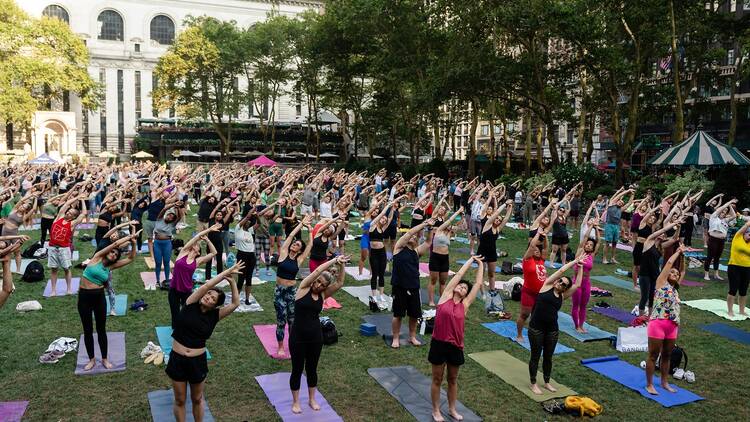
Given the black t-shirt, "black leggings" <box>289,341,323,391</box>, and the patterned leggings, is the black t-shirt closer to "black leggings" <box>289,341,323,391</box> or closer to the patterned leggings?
"black leggings" <box>289,341,323,391</box>

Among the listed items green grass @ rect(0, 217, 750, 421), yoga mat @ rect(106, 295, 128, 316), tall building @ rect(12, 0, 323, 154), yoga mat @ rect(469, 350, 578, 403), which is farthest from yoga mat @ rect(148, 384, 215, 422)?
tall building @ rect(12, 0, 323, 154)

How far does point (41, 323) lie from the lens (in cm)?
941

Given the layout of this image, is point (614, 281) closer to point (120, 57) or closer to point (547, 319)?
point (547, 319)

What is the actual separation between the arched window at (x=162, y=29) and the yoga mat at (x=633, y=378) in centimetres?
8158

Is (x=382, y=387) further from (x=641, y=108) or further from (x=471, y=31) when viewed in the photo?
(x=641, y=108)

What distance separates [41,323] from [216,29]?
4202 cm

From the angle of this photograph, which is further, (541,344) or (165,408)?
(541,344)

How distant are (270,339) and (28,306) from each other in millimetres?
4543

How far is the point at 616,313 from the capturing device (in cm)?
1090

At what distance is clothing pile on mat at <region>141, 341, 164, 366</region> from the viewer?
7957mm

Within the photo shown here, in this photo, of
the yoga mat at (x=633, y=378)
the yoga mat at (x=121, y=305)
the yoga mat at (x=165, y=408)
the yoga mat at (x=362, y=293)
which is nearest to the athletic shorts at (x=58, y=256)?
the yoga mat at (x=121, y=305)

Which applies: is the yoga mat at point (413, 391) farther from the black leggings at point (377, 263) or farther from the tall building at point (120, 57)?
the tall building at point (120, 57)

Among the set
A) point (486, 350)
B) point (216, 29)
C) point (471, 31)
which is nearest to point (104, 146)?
point (216, 29)

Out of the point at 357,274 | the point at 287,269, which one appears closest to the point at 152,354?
the point at 287,269
